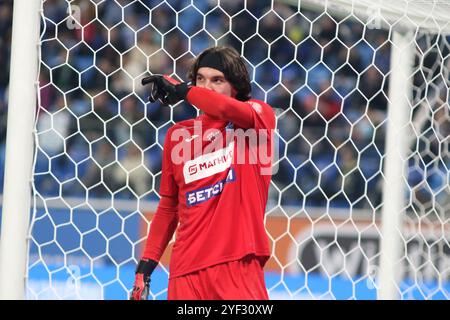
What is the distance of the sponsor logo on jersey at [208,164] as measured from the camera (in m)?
2.43

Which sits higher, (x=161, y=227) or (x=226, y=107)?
(x=226, y=107)

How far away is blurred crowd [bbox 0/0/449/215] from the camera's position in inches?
211

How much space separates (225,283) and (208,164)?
1.06 feet

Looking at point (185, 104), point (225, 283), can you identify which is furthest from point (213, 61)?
point (185, 104)

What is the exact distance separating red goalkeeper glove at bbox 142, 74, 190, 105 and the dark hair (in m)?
0.15

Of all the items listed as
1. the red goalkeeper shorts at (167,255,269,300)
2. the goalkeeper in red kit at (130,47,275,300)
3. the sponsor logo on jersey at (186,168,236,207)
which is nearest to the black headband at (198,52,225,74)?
the goalkeeper in red kit at (130,47,275,300)

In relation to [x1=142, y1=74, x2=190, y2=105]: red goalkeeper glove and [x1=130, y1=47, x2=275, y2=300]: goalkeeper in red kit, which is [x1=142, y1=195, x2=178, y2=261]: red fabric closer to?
[x1=130, y1=47, x2=275, y2=300]: goalkeeper in red kit

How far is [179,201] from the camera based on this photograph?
250cm

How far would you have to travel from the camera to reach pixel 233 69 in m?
2.46

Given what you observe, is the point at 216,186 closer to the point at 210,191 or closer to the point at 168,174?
the point at 210,191

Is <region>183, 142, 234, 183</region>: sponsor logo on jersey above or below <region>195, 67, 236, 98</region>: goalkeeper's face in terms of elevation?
below

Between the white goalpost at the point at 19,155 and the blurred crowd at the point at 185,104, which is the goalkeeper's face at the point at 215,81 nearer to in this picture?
the white goalpost at the point at 19,155
